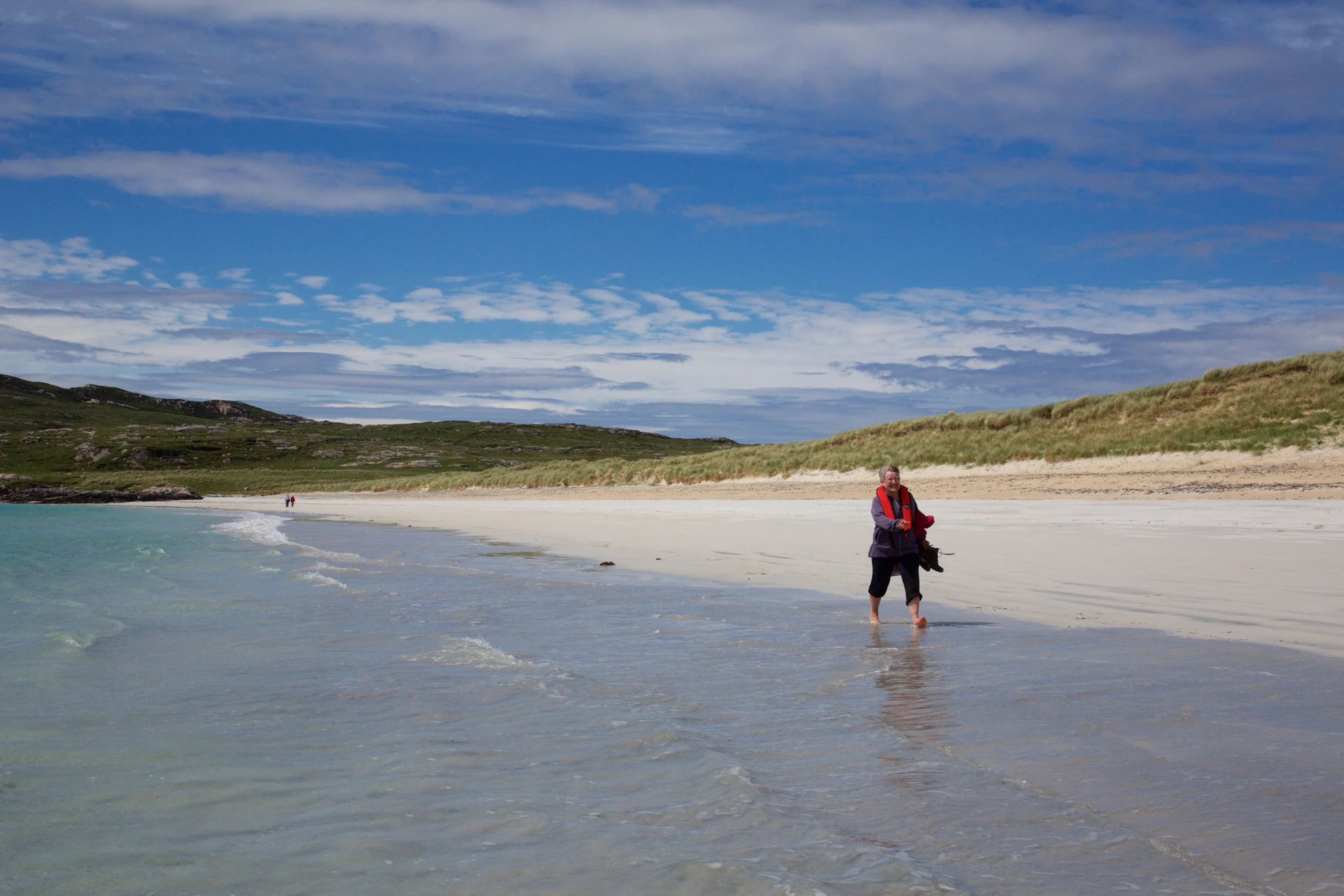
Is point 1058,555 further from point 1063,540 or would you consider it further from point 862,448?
point 862,448

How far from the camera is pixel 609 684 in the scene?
702 centimetres

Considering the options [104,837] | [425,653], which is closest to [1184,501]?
[425,653]

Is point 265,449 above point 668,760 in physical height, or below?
above

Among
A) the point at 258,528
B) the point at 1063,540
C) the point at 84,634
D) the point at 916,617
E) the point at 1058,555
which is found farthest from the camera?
the point at 258,528

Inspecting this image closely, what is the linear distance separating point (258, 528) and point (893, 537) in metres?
29.9

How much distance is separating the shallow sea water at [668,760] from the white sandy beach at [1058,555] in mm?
1109

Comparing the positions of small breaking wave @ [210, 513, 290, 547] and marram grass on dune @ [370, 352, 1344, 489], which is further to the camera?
marram grass on dune @ [370, 352, 1344, 489]

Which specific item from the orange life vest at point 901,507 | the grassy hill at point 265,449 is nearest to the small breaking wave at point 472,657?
the orange life vest at point 901,507

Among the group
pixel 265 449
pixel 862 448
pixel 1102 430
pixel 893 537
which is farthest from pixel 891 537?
pixel 265 449

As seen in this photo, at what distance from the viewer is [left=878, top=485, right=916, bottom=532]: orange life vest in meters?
9.69

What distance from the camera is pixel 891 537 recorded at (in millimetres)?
9781

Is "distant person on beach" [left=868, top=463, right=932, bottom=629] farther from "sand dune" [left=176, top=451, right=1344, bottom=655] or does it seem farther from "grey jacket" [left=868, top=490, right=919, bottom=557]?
"sand dune" [left=176, top=451, right=1344, bottom=655]

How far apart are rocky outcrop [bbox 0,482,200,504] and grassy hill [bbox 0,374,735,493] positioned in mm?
8317

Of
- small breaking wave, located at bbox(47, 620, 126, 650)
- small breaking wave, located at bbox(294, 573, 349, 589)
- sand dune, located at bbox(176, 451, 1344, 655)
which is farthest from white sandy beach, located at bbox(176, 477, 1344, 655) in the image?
small breaking wave, located at bbox(47, 620, 126, 650)
